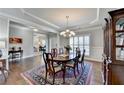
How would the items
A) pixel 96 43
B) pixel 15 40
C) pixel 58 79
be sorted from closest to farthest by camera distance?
pixel 58 79 → pixel 96 43 → pixel 15 40

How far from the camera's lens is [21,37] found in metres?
8.22

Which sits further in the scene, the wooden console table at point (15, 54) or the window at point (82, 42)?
the window at point (82, 42)

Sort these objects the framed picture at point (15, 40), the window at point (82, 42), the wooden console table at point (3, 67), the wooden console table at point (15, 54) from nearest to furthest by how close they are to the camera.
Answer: the wooden console table at point (3, 67), the wooden console table at point (15, 54), the framed picture at point (15, 40), the window at point (82, 42)

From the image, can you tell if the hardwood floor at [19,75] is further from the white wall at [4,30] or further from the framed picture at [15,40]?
the framed picture at [15,40]

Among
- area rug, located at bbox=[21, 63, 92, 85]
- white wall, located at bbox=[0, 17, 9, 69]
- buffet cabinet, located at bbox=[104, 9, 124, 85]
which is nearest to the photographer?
buffet cabinet, located at bbox=[104, 9, 124, 85]

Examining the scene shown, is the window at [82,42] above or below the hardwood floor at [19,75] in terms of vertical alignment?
above

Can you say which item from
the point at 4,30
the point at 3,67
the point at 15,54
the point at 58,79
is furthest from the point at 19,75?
the point at 15,54

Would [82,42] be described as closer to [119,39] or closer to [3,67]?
[3,67]

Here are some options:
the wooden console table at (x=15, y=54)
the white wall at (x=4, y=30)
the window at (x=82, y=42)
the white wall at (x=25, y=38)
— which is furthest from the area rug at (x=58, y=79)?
the white wall at (x=25, y=38)

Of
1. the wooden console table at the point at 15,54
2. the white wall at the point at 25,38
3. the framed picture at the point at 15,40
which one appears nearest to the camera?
the wooden console table at the point at 15,54

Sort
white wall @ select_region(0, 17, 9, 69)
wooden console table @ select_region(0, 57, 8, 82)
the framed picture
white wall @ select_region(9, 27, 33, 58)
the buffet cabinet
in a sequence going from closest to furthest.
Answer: the buffet cabinet < wooden console table @ select_region(0, 57, 8, 82) < white wall @ select_region(0, 17, 9, 69) < the framed picture < white wall @ select_region(9, 27, 33, 58)

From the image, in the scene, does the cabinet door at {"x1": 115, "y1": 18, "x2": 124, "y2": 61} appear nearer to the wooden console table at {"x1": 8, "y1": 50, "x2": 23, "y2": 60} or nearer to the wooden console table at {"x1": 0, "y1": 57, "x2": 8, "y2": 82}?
the wooden console table at {"x1": 0, "y1": 57, "x2": 8, "y2": 82}

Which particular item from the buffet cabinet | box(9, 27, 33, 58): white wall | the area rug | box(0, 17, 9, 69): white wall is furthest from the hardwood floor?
box(9, 27, 33, 58): white wall
